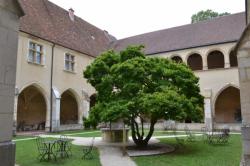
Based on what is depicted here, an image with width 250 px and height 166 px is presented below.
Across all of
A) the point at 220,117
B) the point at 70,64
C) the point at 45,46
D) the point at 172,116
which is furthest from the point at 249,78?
the point at 220,117

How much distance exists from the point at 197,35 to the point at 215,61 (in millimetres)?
2765

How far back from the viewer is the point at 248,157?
4.60 m

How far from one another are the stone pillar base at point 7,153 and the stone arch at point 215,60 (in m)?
20.3

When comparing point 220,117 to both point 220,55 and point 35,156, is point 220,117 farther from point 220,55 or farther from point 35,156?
point 35,156

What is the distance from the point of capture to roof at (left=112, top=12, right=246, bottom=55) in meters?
21.2

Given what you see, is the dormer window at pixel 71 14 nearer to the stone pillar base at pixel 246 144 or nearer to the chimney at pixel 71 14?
the chimney at pixel 71 14

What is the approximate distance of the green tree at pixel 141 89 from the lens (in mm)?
8758

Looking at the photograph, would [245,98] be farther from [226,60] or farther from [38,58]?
[226,60]

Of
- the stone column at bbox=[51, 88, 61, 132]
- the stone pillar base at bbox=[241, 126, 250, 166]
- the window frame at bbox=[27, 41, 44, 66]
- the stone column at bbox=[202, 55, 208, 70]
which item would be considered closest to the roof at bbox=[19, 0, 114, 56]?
the window frame at bbox=[27, 41, 44, 66]

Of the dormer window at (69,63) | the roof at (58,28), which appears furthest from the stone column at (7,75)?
the dormer window at (69,63)

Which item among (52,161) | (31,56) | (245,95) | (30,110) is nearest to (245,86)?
(245,95)

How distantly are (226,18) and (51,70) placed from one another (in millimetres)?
15922

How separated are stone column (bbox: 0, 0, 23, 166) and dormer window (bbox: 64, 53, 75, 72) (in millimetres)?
16488

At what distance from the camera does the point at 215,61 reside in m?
22.4
